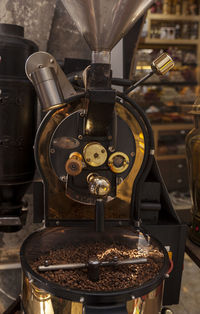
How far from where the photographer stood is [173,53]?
3758 millimetres

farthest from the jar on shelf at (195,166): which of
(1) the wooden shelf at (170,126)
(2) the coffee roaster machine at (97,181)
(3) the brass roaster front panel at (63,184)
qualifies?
(1) the wooden shelf at (170,126)

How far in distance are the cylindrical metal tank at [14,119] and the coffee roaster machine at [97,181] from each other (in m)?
0.16

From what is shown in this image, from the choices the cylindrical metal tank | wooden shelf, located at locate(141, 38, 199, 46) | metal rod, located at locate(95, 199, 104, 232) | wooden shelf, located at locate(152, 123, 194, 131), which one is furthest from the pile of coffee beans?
wooden shelf, located at locate(141, 38, 199, 46)

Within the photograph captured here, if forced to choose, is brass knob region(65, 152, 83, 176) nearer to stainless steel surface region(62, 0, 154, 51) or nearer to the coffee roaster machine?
the coffee roaster machine

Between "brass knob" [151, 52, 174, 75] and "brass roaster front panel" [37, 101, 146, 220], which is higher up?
Answer: "brass knob" [151, 52, 174, 75]

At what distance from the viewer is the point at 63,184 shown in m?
0.93

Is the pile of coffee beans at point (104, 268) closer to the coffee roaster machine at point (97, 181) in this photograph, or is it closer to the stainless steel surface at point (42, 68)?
the coffee roaster machine at point (97, 181)

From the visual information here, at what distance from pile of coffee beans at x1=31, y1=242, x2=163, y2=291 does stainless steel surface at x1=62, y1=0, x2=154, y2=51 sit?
53 centimetres

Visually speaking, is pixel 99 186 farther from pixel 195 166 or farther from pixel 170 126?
pixel 170 126

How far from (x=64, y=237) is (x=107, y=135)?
331mm

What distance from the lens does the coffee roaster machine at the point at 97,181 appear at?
0.70 m

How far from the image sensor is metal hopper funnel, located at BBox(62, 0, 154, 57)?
71 centimetres

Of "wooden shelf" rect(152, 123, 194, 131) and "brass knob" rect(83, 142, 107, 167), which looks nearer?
"brass knob" rect(83, 142, 107, 167)

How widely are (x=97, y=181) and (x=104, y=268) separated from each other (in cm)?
22
